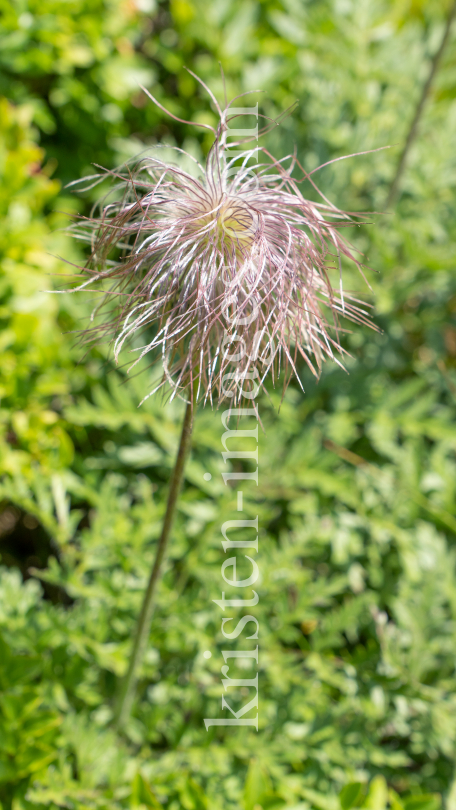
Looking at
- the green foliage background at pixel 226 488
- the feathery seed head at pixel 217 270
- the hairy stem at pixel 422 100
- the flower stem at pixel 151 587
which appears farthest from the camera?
the hairy stem at pixel 422 100

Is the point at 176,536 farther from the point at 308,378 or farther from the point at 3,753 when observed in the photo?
the point at 308,378

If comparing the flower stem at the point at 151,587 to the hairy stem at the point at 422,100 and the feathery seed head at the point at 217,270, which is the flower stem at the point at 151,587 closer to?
the feathery seed head at the point at 217,270

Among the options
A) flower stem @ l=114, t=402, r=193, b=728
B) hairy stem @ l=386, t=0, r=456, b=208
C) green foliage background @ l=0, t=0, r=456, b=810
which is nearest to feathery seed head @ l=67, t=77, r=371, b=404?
flower stem @ l=114, t=402, r=193, b=728

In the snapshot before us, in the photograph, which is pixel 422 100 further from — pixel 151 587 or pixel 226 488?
pixel 151 587

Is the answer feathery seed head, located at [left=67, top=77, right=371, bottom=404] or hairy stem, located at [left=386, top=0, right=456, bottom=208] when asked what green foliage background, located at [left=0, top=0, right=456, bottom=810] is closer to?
hairy stem, located at [left=386, top=0, right=456, bottom=208]

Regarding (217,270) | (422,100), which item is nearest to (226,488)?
(217,270)

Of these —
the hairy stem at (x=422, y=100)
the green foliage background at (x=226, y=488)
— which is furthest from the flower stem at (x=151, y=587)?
the hairy stem at (x=422, y=100)

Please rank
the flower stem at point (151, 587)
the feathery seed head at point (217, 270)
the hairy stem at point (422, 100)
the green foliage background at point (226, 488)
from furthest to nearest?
1. the hairy stem at point (422, 100)
2. the green foliage background at point (226, 488)
3. the flower stem at point (151, 587)
4. the feathery seed head at point (217, 270)
